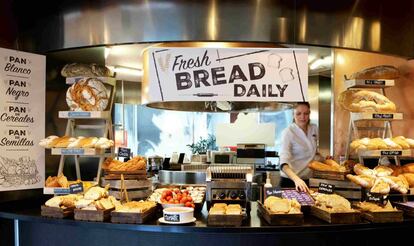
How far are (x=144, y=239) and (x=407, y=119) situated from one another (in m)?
2.98

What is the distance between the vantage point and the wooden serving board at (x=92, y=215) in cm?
261

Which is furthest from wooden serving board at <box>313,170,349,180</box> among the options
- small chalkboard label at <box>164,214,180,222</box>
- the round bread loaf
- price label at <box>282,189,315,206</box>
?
the round bread loaf

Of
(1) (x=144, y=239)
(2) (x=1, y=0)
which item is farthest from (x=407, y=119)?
(2) (x=1, y=0)

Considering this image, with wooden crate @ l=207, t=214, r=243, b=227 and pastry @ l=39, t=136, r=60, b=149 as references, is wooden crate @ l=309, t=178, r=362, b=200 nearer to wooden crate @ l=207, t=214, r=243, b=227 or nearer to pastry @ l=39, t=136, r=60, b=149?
wooden crate @ l=207, t=214, r=243, b=227

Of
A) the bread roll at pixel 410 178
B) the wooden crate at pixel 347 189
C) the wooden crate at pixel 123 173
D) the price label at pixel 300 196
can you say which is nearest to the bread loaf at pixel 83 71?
the wooden crate at pixel 123 173

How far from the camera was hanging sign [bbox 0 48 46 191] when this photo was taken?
3332 mm

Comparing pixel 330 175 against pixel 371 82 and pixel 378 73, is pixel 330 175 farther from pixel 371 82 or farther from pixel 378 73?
pixel 378 73

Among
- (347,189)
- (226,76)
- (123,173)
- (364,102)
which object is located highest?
(226,76)

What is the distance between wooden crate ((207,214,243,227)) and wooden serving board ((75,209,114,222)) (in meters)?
0.68

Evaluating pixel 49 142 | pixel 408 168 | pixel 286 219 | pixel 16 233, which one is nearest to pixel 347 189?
pixel 408 168

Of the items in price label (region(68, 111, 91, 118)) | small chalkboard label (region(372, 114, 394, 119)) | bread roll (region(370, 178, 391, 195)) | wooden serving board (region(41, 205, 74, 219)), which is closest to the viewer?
wooden serving board (region(41, 205, 74, 219))

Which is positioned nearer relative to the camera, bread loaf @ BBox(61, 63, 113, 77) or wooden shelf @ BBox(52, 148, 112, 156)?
wooden shelf @ BBox(52, 148, 112, 156)

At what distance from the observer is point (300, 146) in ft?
13.3

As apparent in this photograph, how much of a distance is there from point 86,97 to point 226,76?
3.89ft
